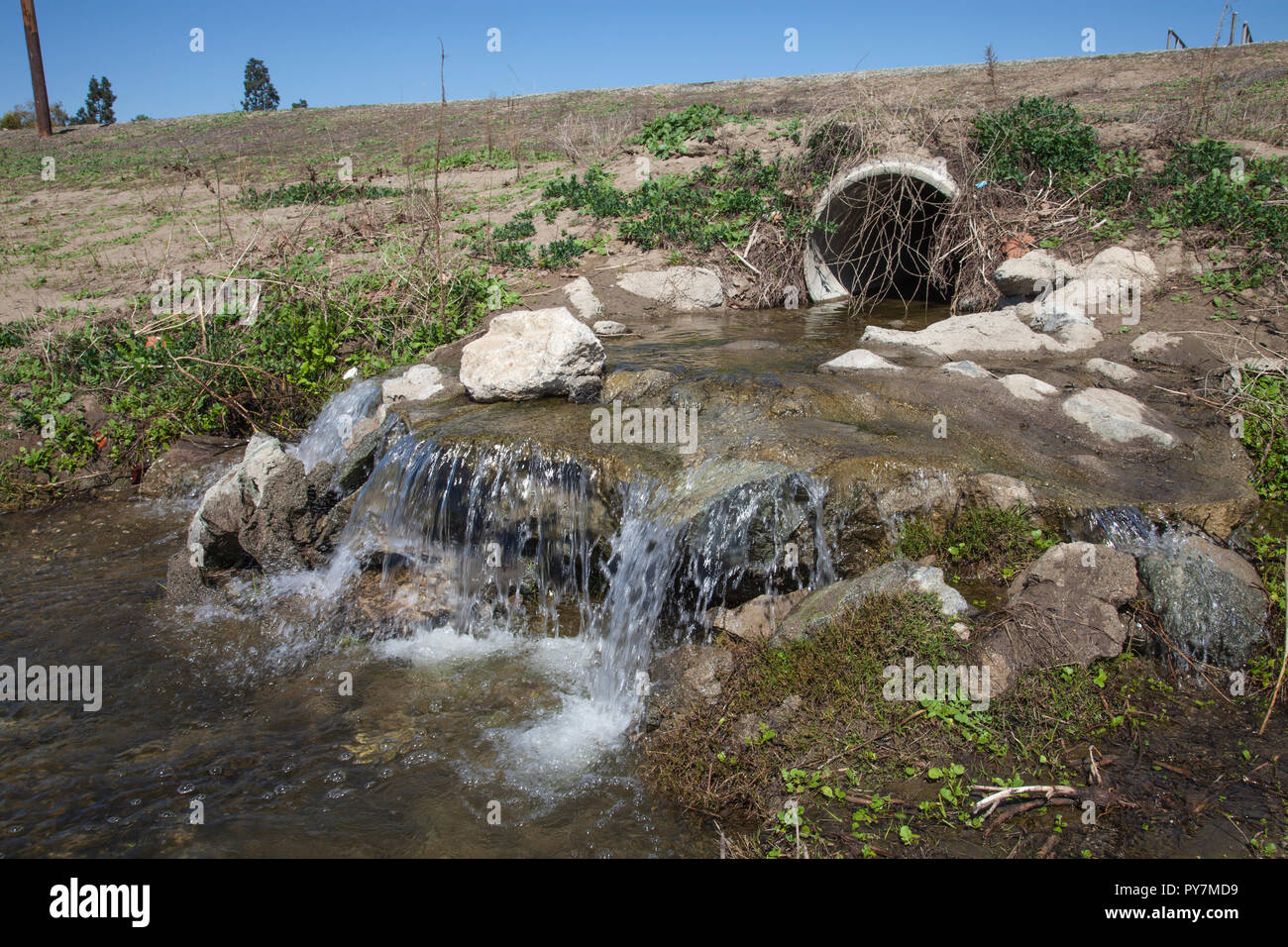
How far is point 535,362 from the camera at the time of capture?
7141 millimetres

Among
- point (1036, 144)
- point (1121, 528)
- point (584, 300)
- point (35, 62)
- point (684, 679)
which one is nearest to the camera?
point (684, 679)

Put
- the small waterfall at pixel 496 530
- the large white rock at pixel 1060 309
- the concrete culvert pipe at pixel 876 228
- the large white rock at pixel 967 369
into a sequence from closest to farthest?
1. the small waterfall at pixel 496 530
2. the large white rock at pixel 967 369
3. the large white rock at pixel 1060 309
4. the concrete culvert pipe at pixel 876 228

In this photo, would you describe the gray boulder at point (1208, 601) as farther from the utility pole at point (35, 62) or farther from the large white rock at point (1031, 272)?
the utility pole at point (35, 62)

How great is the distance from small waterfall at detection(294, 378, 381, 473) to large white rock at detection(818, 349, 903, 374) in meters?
4.58

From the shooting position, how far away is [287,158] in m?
19.7

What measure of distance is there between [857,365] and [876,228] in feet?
20.4

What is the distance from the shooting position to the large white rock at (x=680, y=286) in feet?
37.4

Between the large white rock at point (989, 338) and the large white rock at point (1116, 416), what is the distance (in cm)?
184

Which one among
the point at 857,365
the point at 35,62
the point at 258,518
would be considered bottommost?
the point at 258,518

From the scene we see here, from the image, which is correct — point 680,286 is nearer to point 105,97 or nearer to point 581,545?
point 581,545

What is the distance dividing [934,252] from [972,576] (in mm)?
7483

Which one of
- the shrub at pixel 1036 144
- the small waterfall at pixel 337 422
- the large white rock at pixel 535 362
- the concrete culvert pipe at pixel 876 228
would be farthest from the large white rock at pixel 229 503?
the shrub at pixel 1036 144

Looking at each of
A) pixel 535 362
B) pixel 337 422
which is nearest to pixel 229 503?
pixel 337 422

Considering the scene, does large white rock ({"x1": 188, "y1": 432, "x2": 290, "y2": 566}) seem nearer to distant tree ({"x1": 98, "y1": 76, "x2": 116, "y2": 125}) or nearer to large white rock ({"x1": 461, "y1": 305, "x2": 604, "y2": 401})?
large white rock ({"x1": 461, "y1": 305, "x2": 604, "y2": 401})
